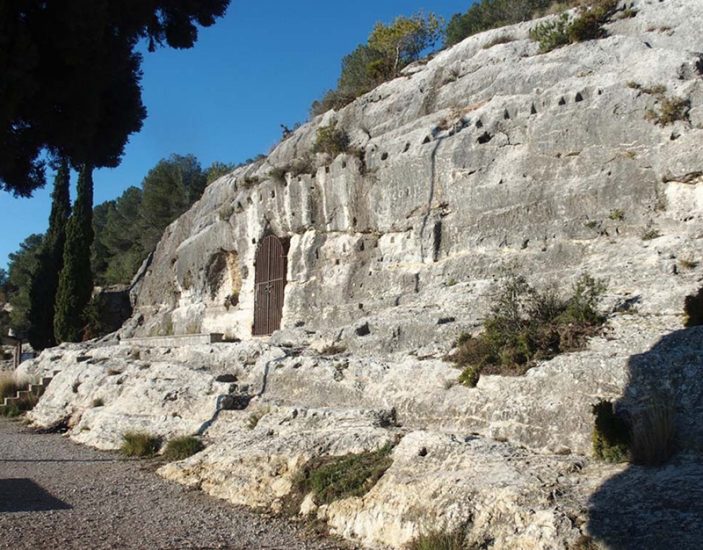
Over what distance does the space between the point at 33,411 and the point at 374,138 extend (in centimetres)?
1210

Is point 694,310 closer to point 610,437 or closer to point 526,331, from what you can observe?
point 526,331

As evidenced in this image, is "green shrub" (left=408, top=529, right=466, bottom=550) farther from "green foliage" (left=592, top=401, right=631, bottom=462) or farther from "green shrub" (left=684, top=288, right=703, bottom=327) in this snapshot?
"green shrub" (left=684, top=288, right=703, bottom=327)

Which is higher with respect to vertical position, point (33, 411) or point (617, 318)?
point (617, 318)

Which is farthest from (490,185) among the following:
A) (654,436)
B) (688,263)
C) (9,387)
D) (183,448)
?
(9,387)

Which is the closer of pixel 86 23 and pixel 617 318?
pixel 86 23

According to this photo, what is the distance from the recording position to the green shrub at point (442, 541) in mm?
5828

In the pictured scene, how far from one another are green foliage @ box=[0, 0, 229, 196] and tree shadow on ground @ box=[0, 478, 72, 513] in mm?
3915

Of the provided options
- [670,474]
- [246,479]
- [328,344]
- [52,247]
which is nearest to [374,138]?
[328,344]

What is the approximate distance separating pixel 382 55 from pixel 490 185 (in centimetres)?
1752

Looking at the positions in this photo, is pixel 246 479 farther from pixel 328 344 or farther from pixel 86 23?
pixel 86 23

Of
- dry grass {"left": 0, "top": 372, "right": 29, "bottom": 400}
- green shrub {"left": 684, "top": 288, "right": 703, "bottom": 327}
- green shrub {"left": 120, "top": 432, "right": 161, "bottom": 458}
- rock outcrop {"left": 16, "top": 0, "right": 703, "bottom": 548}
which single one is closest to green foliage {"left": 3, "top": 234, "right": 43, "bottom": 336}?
dry grass {"left": 0, "top": 372, "right": 29, "bottom": 400}

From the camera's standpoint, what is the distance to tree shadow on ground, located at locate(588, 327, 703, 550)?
516cm

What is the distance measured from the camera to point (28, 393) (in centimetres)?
2019

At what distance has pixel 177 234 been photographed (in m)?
28.5
